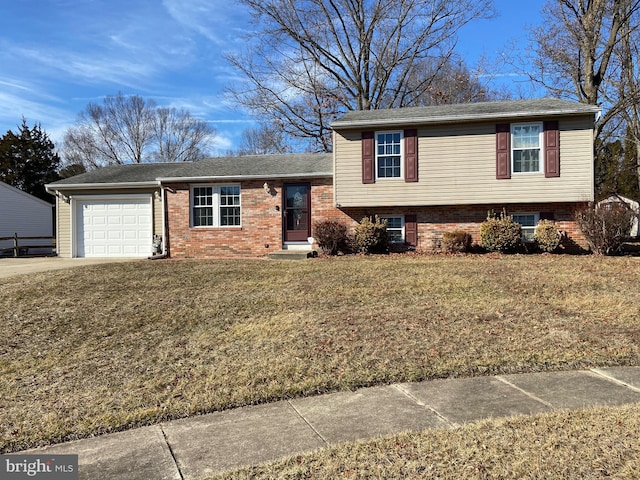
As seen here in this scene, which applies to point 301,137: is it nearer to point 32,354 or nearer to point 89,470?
point 32,354

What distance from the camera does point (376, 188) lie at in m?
14.3

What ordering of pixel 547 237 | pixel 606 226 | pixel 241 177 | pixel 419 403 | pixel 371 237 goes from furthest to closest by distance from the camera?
1. pixel 241 177
2. pixel 371 237
3. pixel 547 237
4. pixel 606 226
5. pixel 419 403

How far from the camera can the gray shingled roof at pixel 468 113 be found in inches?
516

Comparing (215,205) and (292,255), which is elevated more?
(215,205)

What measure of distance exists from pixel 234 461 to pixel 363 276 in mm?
6825

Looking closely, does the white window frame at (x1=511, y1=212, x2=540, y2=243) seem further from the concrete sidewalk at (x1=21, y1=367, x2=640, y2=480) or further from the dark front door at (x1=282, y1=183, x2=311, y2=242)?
the concrete sidewalk at (x1=21, y1=367, x2=640, y2=480)

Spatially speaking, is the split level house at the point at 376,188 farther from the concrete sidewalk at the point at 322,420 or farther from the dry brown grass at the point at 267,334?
the concrete sidewalk at the point at 322,420

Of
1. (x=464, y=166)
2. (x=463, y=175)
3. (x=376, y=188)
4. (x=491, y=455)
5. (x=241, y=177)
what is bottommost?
(x=491, y=455)

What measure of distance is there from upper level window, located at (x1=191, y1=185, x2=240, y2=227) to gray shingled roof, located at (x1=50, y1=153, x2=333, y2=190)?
1.69 ft

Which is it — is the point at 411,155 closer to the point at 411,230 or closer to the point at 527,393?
the point at 411,230

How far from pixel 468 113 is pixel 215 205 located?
8.49 meters

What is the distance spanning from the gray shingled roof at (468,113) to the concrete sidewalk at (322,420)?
395 inches

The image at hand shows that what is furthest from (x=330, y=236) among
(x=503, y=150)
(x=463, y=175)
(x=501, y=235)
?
(x=503, y=150)

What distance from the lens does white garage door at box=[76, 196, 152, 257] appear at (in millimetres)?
16562
